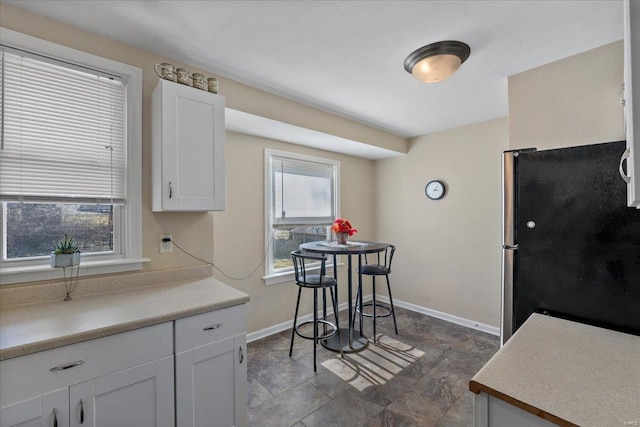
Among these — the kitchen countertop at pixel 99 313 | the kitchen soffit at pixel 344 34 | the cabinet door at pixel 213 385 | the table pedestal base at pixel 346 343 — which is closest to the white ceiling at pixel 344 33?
the kitchen soffit at pixel 344 34

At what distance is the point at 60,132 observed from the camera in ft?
5.41

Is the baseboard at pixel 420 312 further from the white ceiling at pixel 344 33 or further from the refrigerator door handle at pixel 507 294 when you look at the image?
the white ceiling at pixel 344 33

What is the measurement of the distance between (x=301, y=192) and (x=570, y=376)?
3.02 meters

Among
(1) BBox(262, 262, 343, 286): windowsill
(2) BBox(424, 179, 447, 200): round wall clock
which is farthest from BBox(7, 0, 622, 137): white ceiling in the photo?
(1) BBox(262, 262, 343, 286): windowsill

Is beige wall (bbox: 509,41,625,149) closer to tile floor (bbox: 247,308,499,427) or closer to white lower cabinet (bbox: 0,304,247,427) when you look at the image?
tile floor (bbox: 247,308,499,427)

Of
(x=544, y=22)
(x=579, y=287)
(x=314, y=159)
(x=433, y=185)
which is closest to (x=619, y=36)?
(x=544, y=22)

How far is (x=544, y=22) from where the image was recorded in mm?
1629

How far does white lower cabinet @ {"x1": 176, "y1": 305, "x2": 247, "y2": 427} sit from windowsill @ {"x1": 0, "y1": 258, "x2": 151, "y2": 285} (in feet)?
2.24

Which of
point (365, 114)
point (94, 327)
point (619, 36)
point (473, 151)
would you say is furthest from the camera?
point (473, 151)

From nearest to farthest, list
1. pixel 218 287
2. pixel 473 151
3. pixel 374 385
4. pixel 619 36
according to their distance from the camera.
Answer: pixel 619 36
pixel 218 287
pixel 374 385
pixel 473 151

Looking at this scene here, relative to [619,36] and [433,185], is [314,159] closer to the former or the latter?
[433,185]

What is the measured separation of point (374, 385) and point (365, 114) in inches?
103

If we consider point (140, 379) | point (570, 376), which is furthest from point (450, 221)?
point (140, 379)

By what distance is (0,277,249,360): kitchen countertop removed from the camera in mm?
1120
